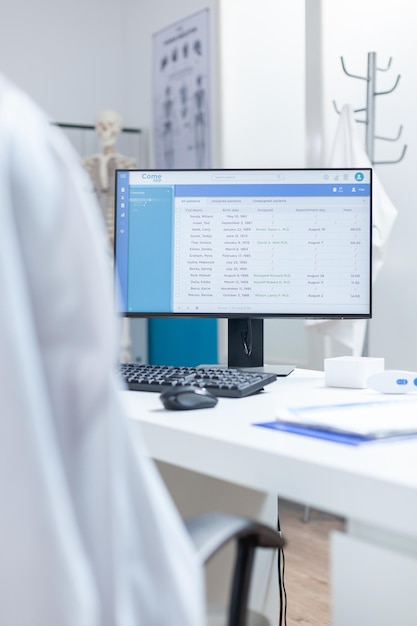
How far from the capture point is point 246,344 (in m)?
1.88

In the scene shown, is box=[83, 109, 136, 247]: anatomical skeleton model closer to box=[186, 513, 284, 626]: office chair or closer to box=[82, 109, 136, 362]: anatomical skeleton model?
box=[82, 109, 136, 362]: anatomical skeleton model

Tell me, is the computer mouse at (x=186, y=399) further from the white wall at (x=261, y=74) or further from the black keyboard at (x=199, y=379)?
the white wall at (x=261, y=74)

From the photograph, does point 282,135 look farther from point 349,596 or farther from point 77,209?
point 77,209

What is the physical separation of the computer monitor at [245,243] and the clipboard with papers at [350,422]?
0.51m

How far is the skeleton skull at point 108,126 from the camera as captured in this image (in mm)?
4832

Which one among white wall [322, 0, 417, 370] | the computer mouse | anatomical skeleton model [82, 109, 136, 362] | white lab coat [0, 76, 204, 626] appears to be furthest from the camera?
anatomical skeleton model [82, 109, 136, 362]

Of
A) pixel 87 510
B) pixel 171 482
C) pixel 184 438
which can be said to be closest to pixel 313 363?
pixel 171 482

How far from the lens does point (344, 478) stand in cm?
92

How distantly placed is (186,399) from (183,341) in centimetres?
329

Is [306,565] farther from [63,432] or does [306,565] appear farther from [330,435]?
[63,432]

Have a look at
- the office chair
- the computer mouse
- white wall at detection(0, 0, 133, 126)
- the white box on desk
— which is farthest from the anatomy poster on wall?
the office chair

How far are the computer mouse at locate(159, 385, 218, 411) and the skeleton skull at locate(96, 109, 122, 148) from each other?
3.69 meters

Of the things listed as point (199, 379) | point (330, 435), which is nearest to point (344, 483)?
point (330, 435)

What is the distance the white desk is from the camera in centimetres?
89
